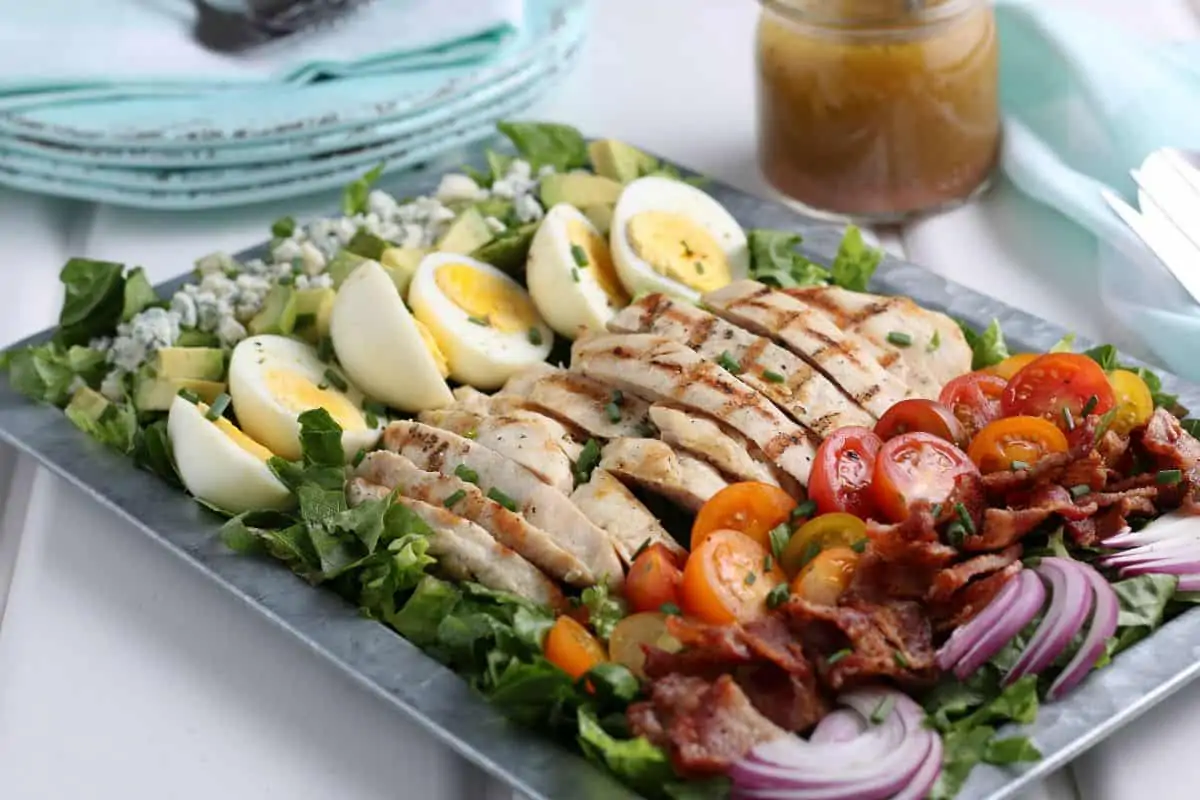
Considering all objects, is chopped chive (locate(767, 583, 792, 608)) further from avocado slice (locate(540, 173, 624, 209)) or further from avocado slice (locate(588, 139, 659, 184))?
avocado slice (locate(588, 139, 659, 184))

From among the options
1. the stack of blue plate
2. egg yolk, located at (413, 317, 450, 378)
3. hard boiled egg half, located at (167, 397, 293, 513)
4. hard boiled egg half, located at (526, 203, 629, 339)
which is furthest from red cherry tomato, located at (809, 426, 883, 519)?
the stack of blue plate

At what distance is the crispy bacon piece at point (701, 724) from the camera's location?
3051 millimetres

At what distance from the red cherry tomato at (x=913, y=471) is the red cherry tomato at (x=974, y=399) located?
0.25m

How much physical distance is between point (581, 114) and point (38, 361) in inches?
97.6

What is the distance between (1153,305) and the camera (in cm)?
474

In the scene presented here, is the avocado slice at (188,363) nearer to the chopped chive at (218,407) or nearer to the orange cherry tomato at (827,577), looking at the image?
the chopped chive at (218,407)

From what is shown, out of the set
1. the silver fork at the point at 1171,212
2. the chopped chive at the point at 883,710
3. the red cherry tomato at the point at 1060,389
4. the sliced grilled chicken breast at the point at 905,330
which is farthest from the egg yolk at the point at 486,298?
the chopped chive at the point at 883,710

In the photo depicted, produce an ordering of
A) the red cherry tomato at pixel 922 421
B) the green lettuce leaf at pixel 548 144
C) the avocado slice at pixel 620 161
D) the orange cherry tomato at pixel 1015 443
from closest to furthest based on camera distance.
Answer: the orange cherry tomato at pixel 1015 443, the red cherry tomato at pixel 922 421, the avocado slice at pixel 620 161, the green lettuce leaf at pixel 548 144

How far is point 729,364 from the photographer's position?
414 centimetres

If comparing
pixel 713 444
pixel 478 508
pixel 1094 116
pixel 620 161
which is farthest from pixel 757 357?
pixel 1094 116

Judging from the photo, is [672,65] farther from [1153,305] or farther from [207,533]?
[207,533]

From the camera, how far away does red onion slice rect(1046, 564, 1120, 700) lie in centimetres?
327

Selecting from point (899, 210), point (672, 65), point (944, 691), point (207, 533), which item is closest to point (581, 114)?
point (672, 65)

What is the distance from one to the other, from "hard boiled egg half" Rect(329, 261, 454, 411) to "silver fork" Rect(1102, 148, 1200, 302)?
201cm
